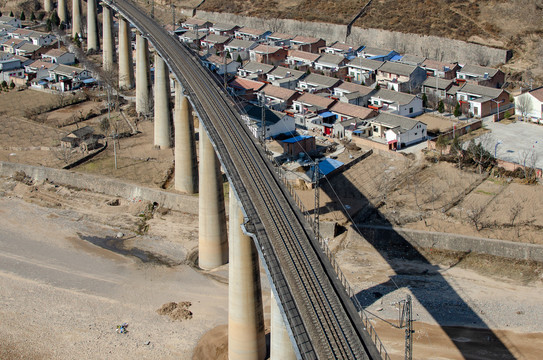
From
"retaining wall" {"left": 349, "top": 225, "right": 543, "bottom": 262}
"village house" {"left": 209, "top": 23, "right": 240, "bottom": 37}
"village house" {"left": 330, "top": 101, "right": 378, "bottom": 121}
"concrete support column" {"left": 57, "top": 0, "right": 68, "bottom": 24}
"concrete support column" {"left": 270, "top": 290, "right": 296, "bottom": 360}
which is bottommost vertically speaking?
"retaining wall" {"left": 349, "top": 225, "right": 543, "bottom": 262}

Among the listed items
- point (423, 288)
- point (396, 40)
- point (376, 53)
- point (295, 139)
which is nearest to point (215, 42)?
point (376, 53)

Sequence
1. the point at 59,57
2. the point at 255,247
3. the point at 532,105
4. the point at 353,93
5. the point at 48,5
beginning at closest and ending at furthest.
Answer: the point at 255,247, the point at 532,105, the point at 353,93, the point at 59,57, the point at 48,5

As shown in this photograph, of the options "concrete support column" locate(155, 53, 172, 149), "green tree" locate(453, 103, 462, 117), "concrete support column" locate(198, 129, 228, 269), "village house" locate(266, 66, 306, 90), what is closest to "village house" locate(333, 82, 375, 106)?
"village house" locate(266, 66, 306, 90)

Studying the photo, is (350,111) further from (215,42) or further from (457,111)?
(215,42)

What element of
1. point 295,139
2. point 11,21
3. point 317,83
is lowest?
point 295,139

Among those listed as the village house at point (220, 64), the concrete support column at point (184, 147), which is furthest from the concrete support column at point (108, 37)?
the concrete support column at point (184, 147)

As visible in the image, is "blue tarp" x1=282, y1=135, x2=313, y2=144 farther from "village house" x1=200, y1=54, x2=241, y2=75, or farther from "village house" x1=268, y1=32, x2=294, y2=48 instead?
"village house" x1=268, y1=32, x2=294, y2=48

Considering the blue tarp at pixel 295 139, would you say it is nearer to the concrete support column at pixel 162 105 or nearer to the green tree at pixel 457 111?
the concrete support column at pixel 162 105
